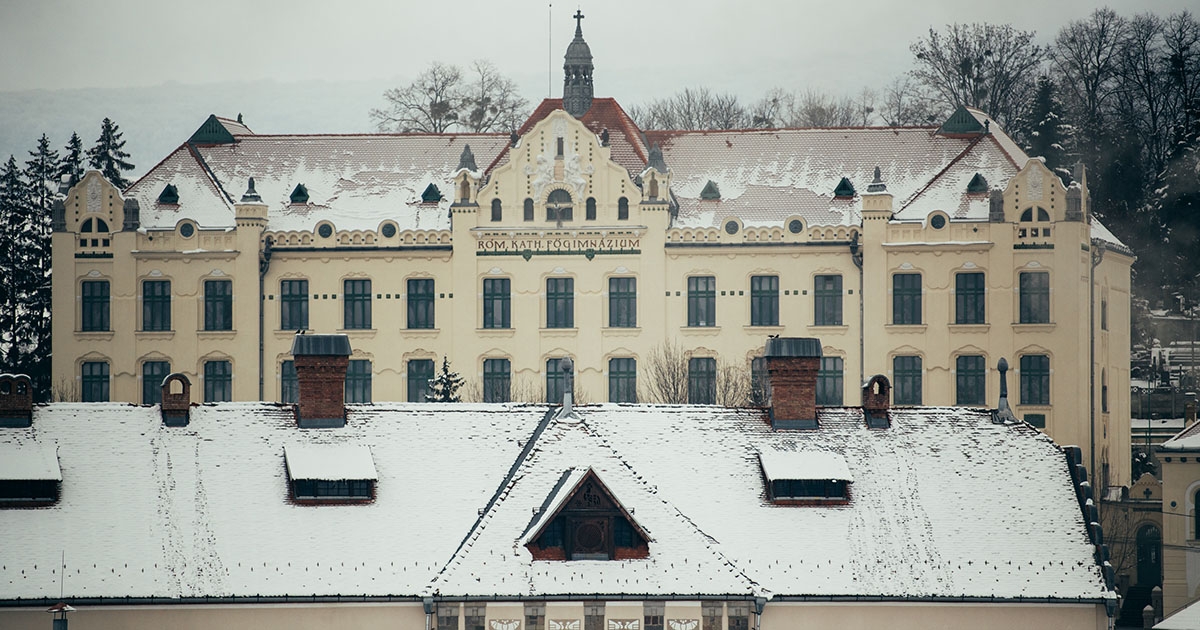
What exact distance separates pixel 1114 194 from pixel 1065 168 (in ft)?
10.5

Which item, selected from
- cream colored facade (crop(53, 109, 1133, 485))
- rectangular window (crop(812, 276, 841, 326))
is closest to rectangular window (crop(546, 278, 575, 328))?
cream colored facade (crop(53, 109, 1133, 485))

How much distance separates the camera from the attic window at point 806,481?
1779 inches

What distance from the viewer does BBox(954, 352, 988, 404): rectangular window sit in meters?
79.2

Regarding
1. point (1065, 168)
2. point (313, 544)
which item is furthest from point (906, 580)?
point (1065, 168)

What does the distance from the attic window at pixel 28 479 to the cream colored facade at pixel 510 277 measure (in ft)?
118

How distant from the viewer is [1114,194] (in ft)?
322

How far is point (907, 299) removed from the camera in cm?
8031

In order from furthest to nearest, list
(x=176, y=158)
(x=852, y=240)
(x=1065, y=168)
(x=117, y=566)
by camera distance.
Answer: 1. (x=1065, y=168)
2. (x=176, y=158)
3. (x=852, y=240)
4. (x=117, y=566)

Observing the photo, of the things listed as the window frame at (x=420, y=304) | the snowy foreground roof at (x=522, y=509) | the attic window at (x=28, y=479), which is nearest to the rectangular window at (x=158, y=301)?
the window frame at (x=420, y=304)

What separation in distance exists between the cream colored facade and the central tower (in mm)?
7000

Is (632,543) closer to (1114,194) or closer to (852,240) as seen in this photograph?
(852,240)

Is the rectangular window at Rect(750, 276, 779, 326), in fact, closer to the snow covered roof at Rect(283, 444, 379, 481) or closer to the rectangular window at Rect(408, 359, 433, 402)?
the rectangular window at Rect(408, 359, 433, 402)

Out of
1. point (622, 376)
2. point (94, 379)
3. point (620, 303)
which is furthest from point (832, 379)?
point (94, 379)

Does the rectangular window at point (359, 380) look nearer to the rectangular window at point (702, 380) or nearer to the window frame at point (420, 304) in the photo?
the window frame at point (420, 304)
